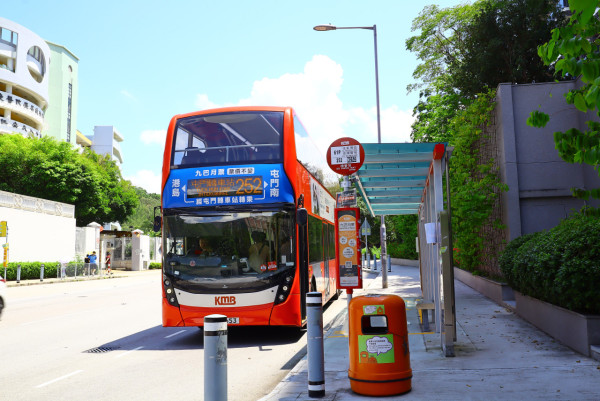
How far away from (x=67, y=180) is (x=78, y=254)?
8.03 metres

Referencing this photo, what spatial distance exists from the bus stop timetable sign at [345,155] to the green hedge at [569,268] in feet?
10.6

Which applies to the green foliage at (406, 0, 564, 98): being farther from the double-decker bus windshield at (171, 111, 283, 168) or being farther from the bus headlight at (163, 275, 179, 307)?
the bus headlight at (163, 275, 179, 307)

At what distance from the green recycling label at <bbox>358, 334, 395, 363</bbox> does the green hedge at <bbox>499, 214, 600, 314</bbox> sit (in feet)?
9.89

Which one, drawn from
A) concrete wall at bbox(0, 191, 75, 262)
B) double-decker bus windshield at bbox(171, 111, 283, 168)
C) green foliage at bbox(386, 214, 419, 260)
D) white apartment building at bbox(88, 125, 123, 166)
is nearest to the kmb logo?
double-decker bus windshield at bbox(171, 111, 283, 168)

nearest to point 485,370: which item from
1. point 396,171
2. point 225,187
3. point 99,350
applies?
point 225,187

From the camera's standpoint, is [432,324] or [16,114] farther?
[16,114]

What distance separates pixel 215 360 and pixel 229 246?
18.4 feet

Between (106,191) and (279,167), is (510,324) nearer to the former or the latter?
(279,167)

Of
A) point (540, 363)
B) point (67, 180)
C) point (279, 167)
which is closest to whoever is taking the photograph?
point (540, 363)

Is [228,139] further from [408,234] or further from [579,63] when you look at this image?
[408,234]

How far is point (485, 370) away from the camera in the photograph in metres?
6.68

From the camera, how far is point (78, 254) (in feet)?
140

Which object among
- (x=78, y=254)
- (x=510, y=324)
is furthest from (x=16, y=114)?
(x=510, y=324)

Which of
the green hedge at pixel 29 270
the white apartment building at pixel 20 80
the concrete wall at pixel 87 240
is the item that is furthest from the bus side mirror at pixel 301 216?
the white apartment building at pixel 20 80
